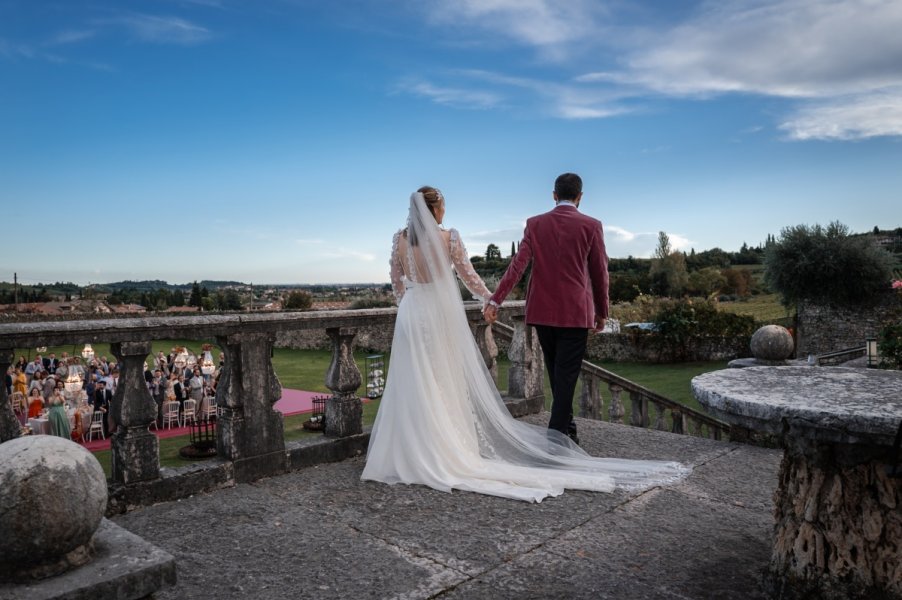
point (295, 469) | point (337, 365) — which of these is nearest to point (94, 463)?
point (295, 469)

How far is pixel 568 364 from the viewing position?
15.4 feet

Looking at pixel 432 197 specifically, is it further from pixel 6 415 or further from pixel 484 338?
pixel 6 415

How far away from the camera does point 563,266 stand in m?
4.61

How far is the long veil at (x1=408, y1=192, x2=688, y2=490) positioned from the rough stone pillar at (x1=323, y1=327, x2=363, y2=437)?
0.68 metres

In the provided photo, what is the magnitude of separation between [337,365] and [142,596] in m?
2.91

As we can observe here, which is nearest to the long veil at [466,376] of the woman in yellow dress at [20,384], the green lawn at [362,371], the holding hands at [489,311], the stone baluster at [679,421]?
the holding hands at [489,311]

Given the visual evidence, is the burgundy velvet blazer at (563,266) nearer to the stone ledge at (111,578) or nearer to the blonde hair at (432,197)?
the blonde hair at (432,197)

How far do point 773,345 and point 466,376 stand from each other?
3702mm

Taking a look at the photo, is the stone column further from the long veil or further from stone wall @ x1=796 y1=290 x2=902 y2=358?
stone wall @ x1=796 y1=290 x2=902 y2=358

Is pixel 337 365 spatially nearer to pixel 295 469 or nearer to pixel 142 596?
pixel 295 469

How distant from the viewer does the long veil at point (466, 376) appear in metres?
4.31

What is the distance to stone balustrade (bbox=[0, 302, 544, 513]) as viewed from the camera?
11.0ft

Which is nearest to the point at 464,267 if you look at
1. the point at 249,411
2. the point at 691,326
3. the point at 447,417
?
the point at 447,417

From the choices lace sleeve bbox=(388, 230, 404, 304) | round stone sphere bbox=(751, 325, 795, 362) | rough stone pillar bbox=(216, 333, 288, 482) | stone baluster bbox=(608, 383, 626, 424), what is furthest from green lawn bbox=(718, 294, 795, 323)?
rough stone pillar bbox=(216, 333, 288, 482)
